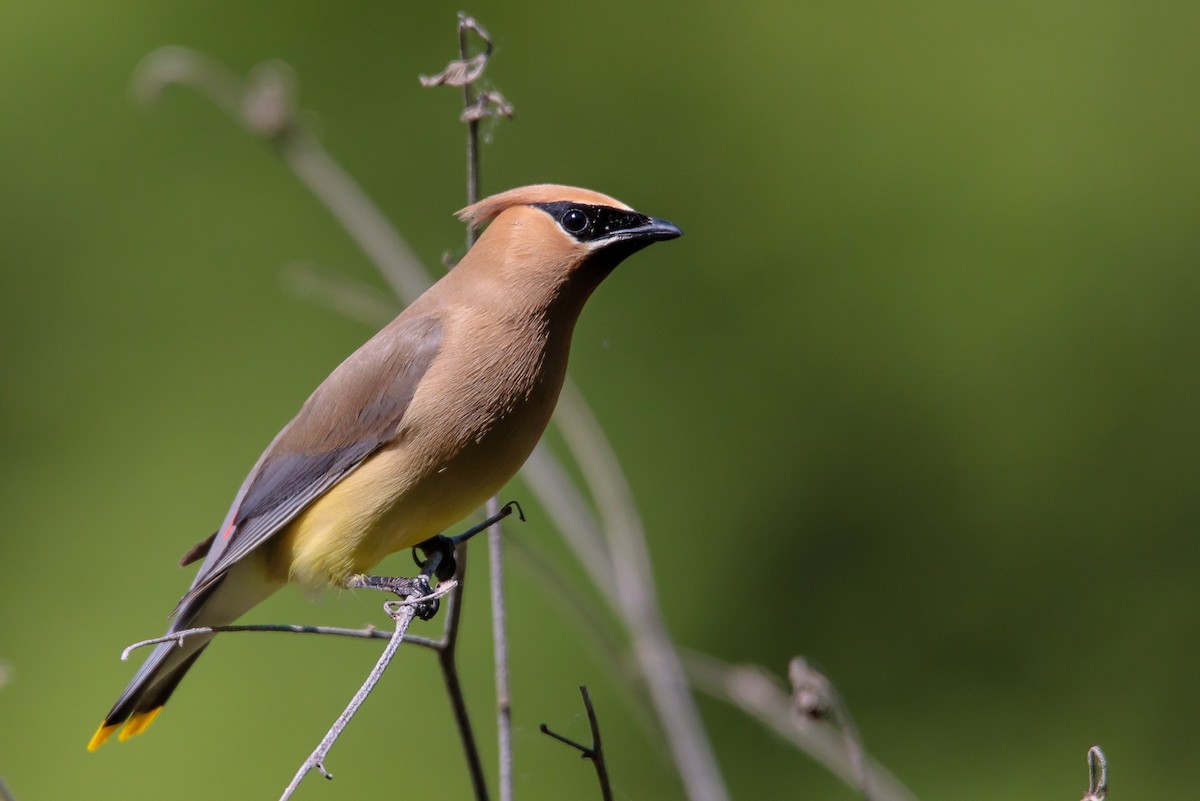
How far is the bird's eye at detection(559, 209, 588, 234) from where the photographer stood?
2.69 metres

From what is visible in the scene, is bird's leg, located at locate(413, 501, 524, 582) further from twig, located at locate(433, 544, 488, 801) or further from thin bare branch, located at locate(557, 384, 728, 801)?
thin bare branch, located at locate(557, 384, 728, 801)

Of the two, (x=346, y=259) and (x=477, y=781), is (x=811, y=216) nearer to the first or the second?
(x=346, y=259)

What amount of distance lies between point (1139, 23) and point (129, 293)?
4106 mm

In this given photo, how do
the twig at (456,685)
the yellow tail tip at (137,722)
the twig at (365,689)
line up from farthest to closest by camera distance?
the yellow tail tip at (137,722)
the twig at (456,685)
the twig at (365,689)

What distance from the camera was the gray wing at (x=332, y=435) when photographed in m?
2.71

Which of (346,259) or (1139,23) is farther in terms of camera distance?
(1139,23)

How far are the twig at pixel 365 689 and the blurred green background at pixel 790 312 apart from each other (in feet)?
10.7

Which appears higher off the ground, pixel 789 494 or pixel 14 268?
pixel 14 268

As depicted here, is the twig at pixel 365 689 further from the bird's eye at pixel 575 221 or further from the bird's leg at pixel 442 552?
the bird's eye at pixel 575 221

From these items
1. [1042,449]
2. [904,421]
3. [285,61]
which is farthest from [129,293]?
[1042,449]

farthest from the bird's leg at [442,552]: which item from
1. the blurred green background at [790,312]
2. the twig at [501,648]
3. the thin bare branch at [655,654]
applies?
the blurred green background at [790,312]

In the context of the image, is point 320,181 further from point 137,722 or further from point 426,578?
point 137,722

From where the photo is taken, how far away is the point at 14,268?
5855 mm

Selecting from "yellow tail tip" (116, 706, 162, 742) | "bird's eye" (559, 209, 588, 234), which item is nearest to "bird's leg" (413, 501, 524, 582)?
"bird's eye" (559, 209, 588, 234)
